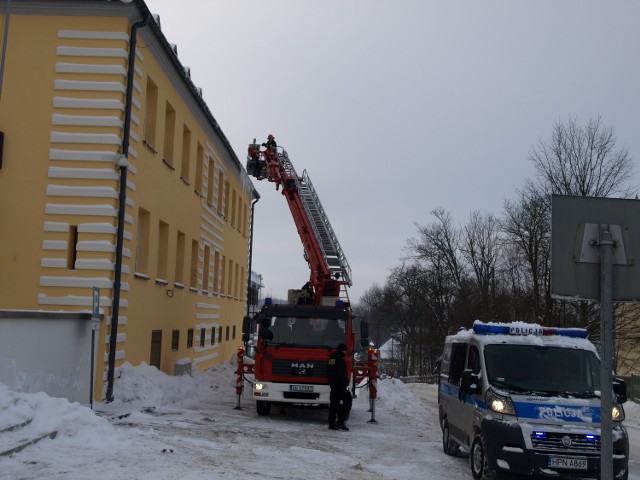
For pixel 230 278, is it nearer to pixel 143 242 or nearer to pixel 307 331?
pixel 143 242

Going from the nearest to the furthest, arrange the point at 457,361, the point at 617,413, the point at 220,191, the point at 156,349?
the point at 617,413, the point at 457,361, the point at 156,349, the point at 220,191

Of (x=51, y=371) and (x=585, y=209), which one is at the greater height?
(x=585, y=209)

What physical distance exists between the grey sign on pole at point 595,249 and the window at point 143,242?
1499cm

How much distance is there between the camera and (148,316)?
1922 centimetres

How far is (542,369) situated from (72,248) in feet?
35.1

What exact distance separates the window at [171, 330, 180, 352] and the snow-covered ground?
4478mm

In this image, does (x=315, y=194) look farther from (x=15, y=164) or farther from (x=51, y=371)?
(x=51, y=371)

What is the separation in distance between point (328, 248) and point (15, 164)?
8.97 metres

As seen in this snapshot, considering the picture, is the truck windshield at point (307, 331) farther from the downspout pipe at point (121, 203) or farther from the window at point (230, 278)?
the window at point (230, 278)

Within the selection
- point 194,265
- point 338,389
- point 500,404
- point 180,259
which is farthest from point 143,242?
point 500,404

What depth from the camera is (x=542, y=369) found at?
34.1 feet

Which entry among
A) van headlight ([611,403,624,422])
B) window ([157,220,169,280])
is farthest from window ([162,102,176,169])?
van headlight ([611,403,624,422])

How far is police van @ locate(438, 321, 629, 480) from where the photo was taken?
9203 mm

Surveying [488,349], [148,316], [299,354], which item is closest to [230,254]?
[148,316]
